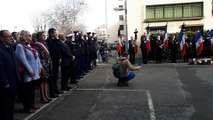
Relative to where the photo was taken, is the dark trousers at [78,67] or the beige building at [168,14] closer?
the dark trousers at [78,67]

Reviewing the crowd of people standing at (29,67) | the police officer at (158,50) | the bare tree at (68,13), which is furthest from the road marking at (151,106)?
the bare tree at (68,13)

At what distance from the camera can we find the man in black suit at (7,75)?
7.09 metres

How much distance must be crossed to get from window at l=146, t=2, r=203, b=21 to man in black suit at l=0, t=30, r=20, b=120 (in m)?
25.6

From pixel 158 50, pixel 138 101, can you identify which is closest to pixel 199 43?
pixel 158 50

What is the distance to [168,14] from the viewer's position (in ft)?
107

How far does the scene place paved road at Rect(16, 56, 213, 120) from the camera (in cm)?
880

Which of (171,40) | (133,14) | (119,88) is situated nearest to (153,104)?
(119,88)

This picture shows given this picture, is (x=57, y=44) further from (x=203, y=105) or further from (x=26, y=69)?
(x=203, y=105)

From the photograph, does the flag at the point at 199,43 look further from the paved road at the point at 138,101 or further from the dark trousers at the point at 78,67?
the dark trousers at the point at 78,67

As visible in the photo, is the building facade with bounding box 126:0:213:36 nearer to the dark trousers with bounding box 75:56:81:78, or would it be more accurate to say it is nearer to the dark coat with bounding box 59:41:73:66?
the dark trousers with bounding box 75:56:81:78

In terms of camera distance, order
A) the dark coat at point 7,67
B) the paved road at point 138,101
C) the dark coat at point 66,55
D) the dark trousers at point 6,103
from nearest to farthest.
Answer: the dark coat at point 7,67 → the dark trousers at point 6,103 → the paved road at point 138,101 → the dark coat at point 66,55

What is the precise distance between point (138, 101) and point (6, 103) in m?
4.29

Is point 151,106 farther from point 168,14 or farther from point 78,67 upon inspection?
point 168,14

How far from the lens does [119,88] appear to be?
13102 millimetres
